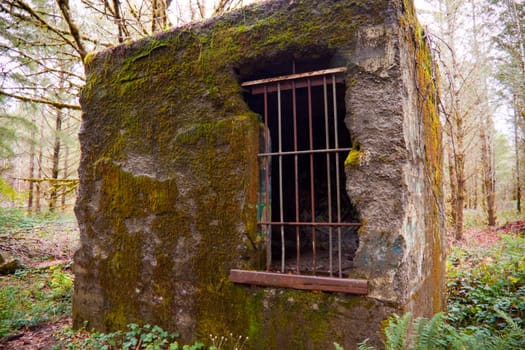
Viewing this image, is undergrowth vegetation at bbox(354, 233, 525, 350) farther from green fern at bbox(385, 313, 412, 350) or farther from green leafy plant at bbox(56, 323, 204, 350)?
green leafy plant at bbox(56, 323, 204, 350)

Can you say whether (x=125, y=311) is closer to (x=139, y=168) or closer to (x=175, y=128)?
(x=139, y=168)

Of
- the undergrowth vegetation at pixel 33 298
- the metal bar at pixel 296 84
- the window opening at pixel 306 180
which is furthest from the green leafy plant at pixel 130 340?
the metal bar at pixel 296 84

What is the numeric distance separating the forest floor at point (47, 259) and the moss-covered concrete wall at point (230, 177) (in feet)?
1.36

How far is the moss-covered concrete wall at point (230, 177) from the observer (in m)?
2.42

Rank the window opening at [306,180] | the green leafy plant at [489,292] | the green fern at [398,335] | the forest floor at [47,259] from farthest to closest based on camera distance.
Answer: the window opening at [306,180], the green leafy plant at [489,292], the forest floor at [47,259], the green fern at [398,335]

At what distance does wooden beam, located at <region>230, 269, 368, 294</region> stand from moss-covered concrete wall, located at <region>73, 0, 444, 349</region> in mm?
69

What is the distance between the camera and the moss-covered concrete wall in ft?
7.93

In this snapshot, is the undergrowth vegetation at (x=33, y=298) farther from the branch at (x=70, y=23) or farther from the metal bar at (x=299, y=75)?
the branch at (x=70, y=23)

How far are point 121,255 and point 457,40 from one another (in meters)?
10.2

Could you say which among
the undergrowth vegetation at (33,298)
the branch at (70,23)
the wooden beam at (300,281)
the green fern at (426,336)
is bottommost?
the undergrowth vegetation at (33,298)

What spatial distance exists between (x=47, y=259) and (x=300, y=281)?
6898mm

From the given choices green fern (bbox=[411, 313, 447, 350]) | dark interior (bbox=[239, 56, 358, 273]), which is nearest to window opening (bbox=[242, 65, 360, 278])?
dark interior (bbox=[239, 56, 358, 273])

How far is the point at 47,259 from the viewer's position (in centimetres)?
726

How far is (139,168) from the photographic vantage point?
3.43 metres
